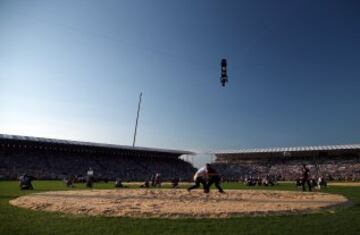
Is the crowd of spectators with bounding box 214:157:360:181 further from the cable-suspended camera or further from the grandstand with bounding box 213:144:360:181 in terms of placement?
the cable-suspended camera

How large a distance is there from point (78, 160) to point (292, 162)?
144ft

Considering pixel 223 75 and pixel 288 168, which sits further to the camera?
pixel 288 168

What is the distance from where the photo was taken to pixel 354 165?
6631cm

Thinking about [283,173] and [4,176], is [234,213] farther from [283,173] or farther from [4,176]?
[283,173]

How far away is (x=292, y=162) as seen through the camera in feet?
253

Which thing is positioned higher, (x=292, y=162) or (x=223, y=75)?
(x=292, y=162)

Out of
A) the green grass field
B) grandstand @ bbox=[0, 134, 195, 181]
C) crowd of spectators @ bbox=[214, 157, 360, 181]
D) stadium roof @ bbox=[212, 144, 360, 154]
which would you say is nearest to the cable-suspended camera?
the green grass field

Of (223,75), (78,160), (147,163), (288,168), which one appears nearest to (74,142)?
(78,160)

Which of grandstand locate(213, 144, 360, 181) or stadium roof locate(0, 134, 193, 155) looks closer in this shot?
stadium roof locate(0, 134, 193, 155)

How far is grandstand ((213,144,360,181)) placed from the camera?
6588 centimetres

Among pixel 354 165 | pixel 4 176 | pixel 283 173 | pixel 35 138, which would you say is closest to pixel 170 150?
pixel 283 173

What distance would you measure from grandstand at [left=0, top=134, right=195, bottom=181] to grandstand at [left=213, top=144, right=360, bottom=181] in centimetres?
1130

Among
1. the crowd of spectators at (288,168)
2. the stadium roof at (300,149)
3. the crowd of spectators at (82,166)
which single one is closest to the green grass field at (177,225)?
the crowd of spectators at (82,166)

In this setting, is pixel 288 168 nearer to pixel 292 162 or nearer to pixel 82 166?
pixel 292 162
